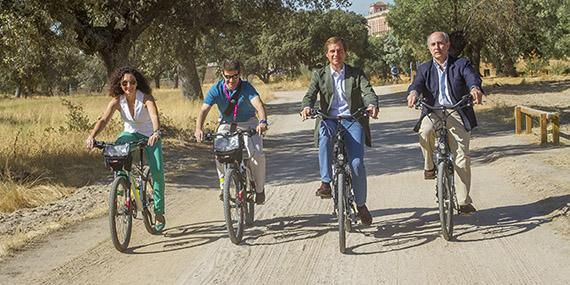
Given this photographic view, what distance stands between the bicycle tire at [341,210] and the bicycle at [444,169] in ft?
2.88

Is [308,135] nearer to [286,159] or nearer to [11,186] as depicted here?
[286,159]

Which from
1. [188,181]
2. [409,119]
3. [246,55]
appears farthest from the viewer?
[246,55]

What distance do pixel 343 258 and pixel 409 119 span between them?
1552 cm

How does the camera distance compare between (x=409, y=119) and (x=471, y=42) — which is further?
(x=471, y=42)

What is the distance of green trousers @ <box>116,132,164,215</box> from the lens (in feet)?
22.6

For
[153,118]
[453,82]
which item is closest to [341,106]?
[453,82]

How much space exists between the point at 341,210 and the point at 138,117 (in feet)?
7.71

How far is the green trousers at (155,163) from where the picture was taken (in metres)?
6.89

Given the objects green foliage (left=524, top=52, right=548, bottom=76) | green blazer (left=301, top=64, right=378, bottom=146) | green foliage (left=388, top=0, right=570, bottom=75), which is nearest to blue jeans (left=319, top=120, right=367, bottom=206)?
green blazer (left=301, top=64, right=378, bottom=146)

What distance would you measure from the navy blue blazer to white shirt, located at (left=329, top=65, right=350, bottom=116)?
2.12 feet

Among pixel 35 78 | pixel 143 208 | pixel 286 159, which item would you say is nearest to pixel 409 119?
pixel 286 159

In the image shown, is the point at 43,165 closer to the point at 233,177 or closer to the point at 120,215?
the point at 120,215

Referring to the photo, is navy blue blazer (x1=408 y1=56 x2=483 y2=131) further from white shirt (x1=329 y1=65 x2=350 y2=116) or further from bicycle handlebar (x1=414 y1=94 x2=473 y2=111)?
white shirt (x1=329 y1=65 x2=350 y2=116)

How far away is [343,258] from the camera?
5809 mm
